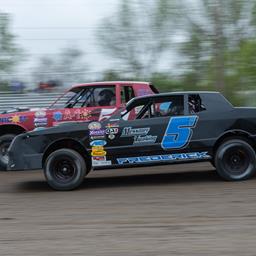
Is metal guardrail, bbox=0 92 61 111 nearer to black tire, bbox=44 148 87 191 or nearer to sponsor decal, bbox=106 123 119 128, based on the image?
black tire, bbox=44 148 87 191

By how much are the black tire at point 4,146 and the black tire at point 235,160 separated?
4727 mm

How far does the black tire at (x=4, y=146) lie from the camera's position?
12172 millimetres

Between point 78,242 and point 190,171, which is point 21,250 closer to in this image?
point 78,242

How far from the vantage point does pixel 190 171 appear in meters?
11.6

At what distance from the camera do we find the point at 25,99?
18938mm

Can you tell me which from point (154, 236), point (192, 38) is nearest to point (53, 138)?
point (154, 236)

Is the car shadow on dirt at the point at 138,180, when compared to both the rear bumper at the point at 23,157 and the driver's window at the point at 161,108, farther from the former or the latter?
the driver's window at the point at 161,108

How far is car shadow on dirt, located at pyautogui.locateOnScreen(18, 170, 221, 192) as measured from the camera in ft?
33.6

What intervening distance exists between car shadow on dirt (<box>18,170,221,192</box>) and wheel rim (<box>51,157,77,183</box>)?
1.16 ft

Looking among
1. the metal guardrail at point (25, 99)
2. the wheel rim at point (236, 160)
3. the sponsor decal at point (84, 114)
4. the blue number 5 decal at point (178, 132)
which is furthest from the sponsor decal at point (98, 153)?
the metal guardrail at point (25, 99)

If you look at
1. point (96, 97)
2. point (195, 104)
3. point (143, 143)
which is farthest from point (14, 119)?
point (195, 104)

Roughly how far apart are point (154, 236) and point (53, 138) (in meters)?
3.95

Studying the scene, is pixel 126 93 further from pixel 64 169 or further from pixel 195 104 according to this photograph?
pixel 64 169

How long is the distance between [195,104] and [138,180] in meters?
1.87
